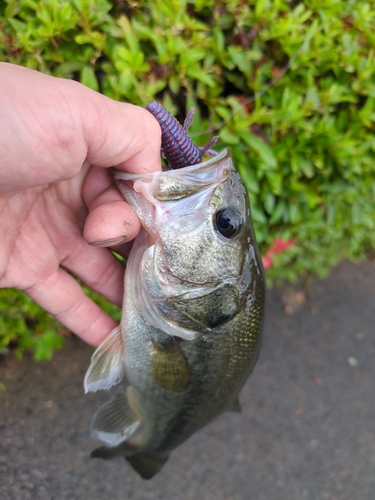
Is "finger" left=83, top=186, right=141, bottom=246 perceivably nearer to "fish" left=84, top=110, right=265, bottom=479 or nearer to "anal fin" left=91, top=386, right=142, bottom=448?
"fish" left=84, top=110, right=265, bottom=479

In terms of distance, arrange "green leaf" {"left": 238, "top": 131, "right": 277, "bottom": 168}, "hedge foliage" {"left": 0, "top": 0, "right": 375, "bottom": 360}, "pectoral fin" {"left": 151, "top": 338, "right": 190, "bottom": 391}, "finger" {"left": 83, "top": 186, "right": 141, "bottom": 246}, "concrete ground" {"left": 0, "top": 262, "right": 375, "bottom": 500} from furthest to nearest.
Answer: "concrete ground" {"left": 0, "top": 262, "right": 375, "bottom": 500} < "green leaf" {"left": 238, "top": 131, "right": 277, "bottom": 168} < "hedge foliage" {"left": 0, "top": 0, "right": 375, "bottom": 360} < "pectoral fin" {"left": 151, "top": 338, "right": 190, "bottom": 391} < "finger" {"left": 83, "top": 186, "right": 141, "bottom": 246}

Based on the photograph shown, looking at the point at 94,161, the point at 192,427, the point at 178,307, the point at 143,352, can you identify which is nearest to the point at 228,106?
the point at 94,161

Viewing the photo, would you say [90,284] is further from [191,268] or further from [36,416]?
[36,416]

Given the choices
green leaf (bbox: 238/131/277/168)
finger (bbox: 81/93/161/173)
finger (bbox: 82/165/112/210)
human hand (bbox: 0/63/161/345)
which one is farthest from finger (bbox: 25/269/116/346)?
green leaf (bbox: 238/131/277/168)

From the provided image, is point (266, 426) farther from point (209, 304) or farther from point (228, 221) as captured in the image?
point (228, 221)

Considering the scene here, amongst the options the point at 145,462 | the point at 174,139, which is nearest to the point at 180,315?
the point at 174,139

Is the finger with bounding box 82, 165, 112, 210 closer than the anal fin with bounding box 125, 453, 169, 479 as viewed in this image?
Yes

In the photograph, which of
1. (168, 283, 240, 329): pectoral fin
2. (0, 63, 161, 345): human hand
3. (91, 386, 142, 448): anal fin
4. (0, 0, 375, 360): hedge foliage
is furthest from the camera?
(91, 386, 142, 448): anal fin
